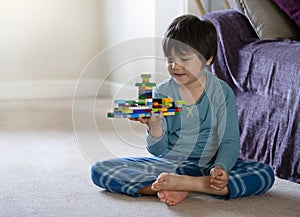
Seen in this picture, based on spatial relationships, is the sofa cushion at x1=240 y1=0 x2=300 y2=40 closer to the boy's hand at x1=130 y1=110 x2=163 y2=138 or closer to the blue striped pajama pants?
the blue striped pajama pants

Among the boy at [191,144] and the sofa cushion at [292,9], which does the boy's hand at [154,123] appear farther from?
the sofa cushion at [292,9]

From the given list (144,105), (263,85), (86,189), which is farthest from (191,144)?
(263,85)

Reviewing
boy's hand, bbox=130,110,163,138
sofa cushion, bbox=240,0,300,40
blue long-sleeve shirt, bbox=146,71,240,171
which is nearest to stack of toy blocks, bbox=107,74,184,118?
boy's hand, bbox=130,110,163,138

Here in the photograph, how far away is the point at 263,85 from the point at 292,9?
357mm

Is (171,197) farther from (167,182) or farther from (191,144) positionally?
(191,144)

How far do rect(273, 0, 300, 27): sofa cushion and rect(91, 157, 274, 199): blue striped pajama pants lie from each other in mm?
675

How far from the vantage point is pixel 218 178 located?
1544 mm

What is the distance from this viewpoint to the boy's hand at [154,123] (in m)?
1.48

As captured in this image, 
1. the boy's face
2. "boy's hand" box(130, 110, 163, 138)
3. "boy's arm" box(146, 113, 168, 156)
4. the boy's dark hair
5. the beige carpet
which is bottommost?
the beige carpet

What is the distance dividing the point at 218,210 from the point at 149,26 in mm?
1679

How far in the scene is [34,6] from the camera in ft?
10.9

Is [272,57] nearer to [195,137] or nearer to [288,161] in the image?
[288,161]

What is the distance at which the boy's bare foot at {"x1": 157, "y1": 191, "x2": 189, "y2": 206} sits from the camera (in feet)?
5.05

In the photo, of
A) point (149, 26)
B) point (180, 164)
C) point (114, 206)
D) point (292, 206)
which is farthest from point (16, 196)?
point (149, 26)
